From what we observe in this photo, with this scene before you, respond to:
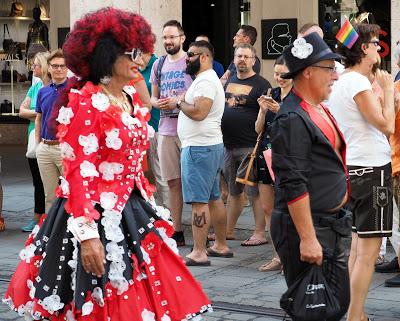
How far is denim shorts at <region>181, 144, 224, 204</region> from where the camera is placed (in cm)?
917

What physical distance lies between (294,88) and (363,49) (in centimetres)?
148

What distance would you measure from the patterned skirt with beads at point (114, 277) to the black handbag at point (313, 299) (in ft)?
1.71

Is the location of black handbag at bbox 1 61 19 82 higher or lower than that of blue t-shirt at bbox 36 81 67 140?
higher

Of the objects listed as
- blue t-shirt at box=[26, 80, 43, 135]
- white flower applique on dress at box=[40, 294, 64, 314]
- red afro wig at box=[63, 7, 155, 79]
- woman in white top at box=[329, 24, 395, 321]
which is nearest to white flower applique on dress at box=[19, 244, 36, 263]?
white flower applique on dress at box=[40, 294, 64, 314]

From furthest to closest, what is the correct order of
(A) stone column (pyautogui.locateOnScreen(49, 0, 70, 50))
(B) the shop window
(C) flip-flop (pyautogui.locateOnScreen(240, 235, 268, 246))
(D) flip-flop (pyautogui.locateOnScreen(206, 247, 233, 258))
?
1. (A) stone column (pyautogui.locateOnScreen(49, 0, 70, 50))
2. (B) the shop window
3. (C) flip-flop (pyautogui.locateOnScreen(240, 235, 268, 246))
4. (D) flip-flop (pyautogui.locateOnScreen(206, 247, 233, 258))

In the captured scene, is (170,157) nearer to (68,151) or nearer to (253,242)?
(253,242)

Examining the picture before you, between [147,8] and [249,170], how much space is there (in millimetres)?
4115

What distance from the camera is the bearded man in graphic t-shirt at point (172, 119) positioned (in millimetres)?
10102

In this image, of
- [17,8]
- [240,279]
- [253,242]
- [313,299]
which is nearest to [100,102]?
[313,299]

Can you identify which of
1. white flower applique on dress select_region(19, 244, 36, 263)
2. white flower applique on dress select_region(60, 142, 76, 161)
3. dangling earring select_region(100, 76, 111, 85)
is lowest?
white flower applique on dress select_region(19, 244, 36, 263)

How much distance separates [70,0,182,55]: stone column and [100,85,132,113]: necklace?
276 inches

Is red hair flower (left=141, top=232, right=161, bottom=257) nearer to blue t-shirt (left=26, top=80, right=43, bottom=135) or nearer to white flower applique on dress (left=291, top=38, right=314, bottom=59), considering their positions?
white flower applique on dress (left=291, top=38, right=314, bottom=59)

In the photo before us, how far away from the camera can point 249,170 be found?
30.1 feet

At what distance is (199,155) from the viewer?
9188 millimetres
